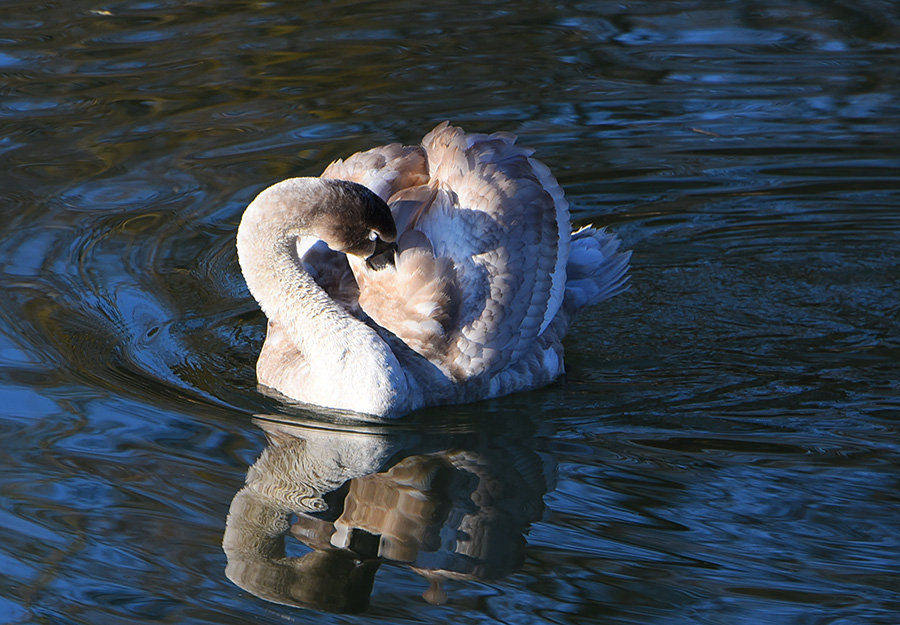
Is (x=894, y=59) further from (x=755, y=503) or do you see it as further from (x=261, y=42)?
(x=755, y=503)

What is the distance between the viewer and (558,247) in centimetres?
744

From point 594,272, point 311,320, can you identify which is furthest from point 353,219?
point 594,272

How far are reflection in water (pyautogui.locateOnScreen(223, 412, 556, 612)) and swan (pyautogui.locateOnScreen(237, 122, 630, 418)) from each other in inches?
12.6

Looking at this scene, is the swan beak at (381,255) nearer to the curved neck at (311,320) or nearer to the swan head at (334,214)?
the swan head at (334,214)

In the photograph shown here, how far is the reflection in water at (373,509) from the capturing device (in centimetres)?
532

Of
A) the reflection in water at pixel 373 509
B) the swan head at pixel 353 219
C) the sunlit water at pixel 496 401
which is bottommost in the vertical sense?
the reflection in water at pixel 373 509

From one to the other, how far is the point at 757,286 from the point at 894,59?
13.8ft

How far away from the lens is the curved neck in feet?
21.5

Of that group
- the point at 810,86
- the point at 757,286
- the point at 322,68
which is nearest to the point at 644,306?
the point at 757,286

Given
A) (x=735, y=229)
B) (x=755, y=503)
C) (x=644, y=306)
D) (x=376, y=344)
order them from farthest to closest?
(x=735, y=229) → (x=644, y=306) → (x=376, y=344) → (x=755, y=503)

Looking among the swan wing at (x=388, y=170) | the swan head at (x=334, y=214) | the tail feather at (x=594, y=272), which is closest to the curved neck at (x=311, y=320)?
the swan head at (x=334, y=214)

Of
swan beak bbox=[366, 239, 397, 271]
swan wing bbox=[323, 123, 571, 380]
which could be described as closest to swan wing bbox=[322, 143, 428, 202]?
swan wing bbox=[323, 123, 571, 380]

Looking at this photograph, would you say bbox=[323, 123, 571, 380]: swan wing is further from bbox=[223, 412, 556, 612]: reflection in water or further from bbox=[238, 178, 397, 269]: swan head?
bbox=[223, 412, 556, 612]: reflection in water

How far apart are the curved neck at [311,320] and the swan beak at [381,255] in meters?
0.28
